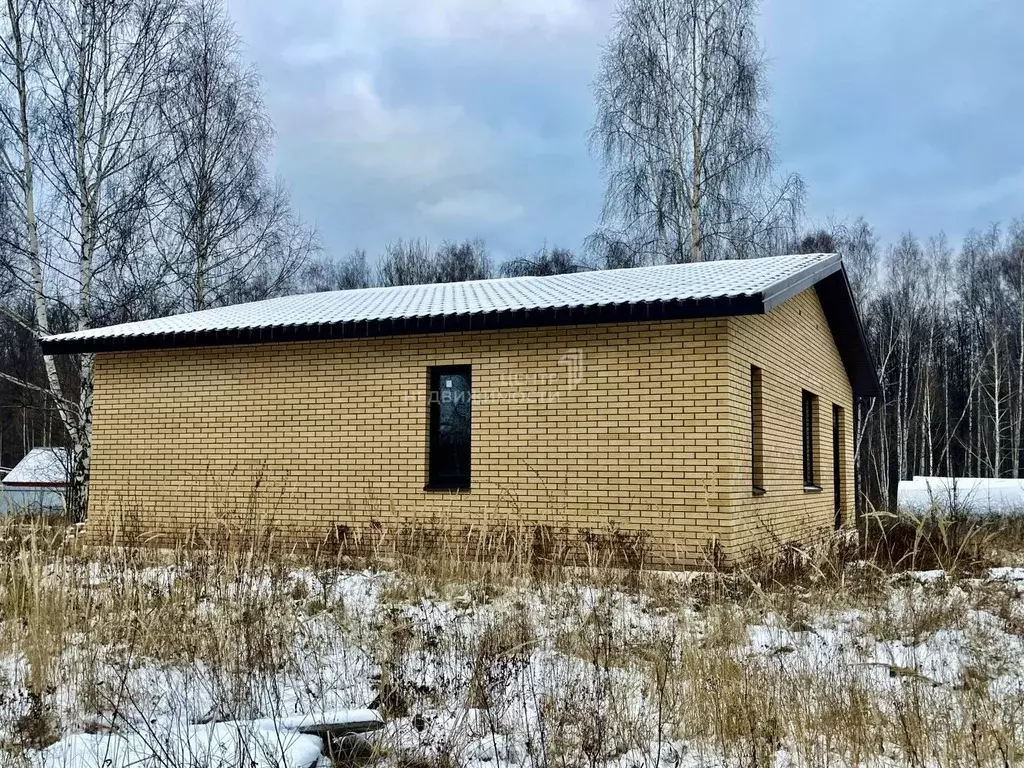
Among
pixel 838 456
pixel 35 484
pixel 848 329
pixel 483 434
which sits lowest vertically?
pixel 35 484

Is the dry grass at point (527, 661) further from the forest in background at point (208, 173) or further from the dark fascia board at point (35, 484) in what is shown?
the dark fascia board at point (35, 484)

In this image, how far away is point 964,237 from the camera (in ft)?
119

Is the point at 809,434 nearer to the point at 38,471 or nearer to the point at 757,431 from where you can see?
the point at 757,431

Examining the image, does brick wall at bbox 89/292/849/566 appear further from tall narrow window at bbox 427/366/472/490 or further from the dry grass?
the dry grass

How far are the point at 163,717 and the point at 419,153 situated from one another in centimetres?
2858

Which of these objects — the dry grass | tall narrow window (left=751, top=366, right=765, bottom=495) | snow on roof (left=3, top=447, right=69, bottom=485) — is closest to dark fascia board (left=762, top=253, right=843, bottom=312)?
tall narrow window (left=751, top=366, right=765, bottom=495)

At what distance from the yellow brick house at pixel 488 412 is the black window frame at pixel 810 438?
47 centimetres

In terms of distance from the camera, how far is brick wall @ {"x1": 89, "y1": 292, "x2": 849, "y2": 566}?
30.5ft

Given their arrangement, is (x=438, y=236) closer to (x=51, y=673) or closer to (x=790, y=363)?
(x=790, y=363)

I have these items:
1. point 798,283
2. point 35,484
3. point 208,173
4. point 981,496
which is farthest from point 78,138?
point 981,496

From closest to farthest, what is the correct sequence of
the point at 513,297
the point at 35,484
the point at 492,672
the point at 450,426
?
1. the point at 492,672
2. the point at 450,426
3. the point at 513,297
4. the point at 35,484

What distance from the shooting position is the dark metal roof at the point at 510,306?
911 cm

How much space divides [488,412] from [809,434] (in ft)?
20.1

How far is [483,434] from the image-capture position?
1027cm
